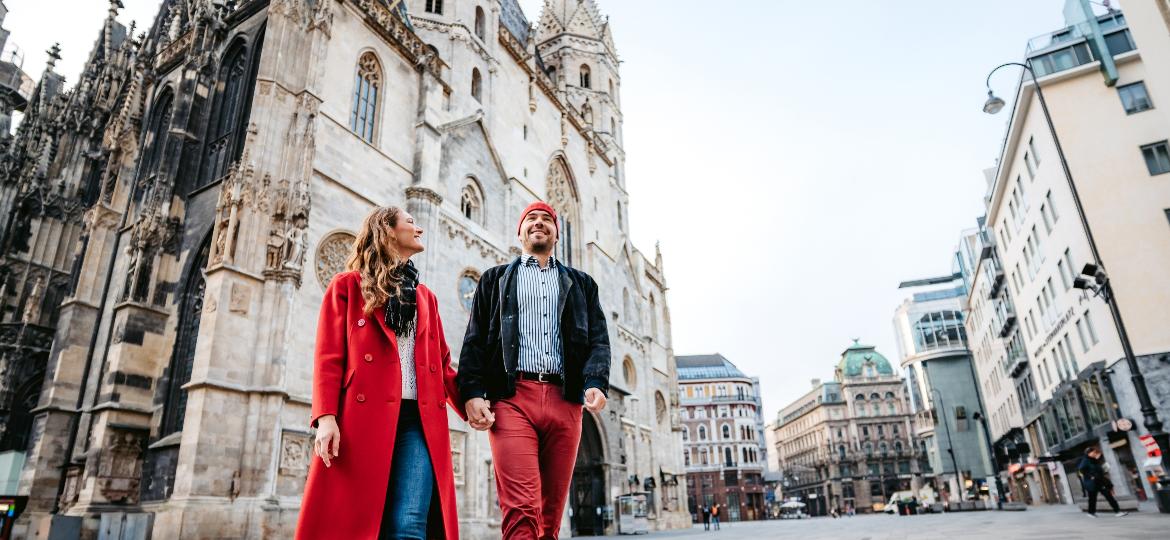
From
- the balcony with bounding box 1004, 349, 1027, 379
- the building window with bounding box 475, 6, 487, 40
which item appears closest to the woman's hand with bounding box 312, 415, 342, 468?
the building window with bounding box 475, 6, 487, 40

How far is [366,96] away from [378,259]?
19.0 m

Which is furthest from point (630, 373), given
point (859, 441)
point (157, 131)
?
point (859, 441)

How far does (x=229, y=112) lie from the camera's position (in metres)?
20.0

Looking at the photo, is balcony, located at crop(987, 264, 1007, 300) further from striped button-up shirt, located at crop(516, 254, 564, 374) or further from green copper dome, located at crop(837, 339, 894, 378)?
green copper dome, located at crop(837, 339, 894, 378)

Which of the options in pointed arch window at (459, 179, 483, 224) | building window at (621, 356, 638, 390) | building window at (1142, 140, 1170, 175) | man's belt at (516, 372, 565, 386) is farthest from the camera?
building window at (621, 356, 638, 390)

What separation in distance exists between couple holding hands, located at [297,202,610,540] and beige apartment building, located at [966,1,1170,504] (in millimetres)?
17805

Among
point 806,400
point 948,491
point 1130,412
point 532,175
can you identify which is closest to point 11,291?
point 532,175

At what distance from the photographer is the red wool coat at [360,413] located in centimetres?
303

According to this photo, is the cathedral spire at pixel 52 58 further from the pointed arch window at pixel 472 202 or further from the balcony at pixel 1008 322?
the balcony at pixel 1008 322

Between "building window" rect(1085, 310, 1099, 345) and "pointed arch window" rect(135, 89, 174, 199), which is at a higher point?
"pointed arch window" rect(135, 89, 174, 199)

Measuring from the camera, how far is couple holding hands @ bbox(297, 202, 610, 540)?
10.2ft

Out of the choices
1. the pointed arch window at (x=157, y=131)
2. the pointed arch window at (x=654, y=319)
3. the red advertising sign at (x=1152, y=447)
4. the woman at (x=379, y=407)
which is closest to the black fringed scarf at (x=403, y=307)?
the woman at (x=379, y=407)

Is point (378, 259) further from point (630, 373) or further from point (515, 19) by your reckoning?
point (515, 19)

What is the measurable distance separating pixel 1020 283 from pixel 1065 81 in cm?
1259
